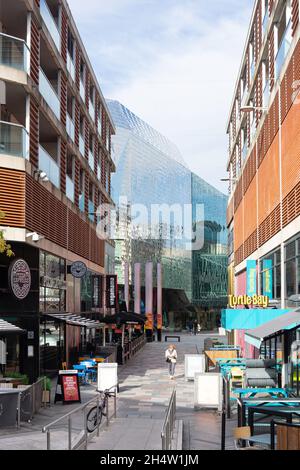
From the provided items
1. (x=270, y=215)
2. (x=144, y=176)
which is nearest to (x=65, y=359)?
(x=270, y=215)

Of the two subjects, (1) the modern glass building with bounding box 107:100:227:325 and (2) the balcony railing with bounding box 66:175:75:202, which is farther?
(1) the modern glass building with bounding box 107:100:227:325

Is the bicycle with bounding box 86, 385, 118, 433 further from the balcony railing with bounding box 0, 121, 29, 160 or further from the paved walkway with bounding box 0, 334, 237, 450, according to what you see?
the balcony railing with bounding box 0, 121, 29, 160

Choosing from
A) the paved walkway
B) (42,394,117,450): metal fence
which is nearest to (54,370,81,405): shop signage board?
the paved walkway

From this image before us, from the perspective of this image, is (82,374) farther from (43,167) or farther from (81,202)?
(81,202)

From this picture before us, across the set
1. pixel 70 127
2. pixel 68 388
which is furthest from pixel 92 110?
pixel 68 388

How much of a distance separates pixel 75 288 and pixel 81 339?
11.1 feet

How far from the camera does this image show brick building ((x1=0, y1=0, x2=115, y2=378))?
2516cm

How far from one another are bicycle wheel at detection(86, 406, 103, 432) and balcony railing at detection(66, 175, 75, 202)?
20.2m

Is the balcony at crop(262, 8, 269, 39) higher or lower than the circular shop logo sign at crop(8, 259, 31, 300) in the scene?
higher

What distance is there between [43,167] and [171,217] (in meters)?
67.8

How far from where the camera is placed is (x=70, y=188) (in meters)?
36.1

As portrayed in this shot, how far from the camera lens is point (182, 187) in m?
99.6

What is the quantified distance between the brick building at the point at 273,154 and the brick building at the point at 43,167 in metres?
→ 8.81
